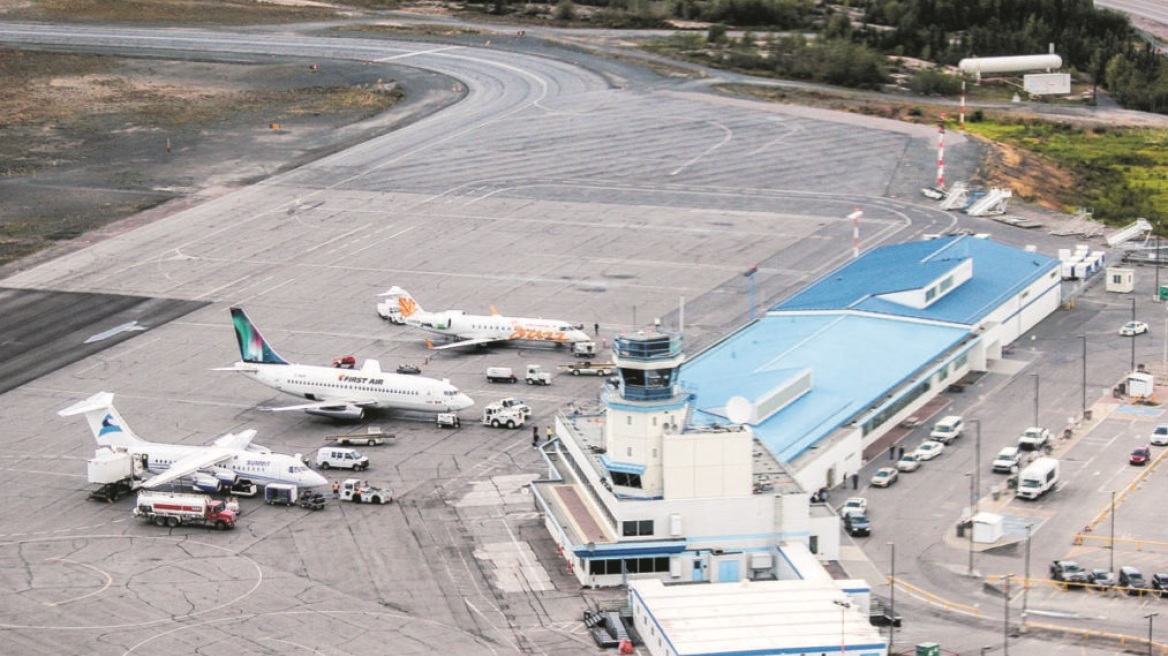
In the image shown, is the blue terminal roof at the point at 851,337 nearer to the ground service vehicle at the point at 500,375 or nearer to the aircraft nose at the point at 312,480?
the ground service vehicle at the point at 500,375

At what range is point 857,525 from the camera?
122562mm

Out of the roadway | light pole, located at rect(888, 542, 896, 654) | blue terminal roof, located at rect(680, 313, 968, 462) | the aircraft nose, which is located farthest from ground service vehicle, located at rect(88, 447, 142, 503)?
light pole, located at rect(888, 542, 896, 654)

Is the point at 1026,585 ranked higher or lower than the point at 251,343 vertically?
lower

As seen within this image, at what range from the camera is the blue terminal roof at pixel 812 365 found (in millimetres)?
133625

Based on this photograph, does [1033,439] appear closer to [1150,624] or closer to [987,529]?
[987,529]

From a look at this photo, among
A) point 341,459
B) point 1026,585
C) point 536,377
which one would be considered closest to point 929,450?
point 1026,585

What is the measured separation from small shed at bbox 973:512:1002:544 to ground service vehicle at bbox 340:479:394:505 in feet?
122

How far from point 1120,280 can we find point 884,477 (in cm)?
5535

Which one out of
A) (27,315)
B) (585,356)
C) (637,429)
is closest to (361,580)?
(637,429)

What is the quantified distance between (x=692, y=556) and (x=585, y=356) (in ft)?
155

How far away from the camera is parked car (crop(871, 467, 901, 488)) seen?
13088 cm

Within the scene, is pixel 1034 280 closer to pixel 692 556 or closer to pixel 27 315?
pixel 692 556

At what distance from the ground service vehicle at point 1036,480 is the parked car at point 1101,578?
A: 13.7m

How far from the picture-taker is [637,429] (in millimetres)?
116438
